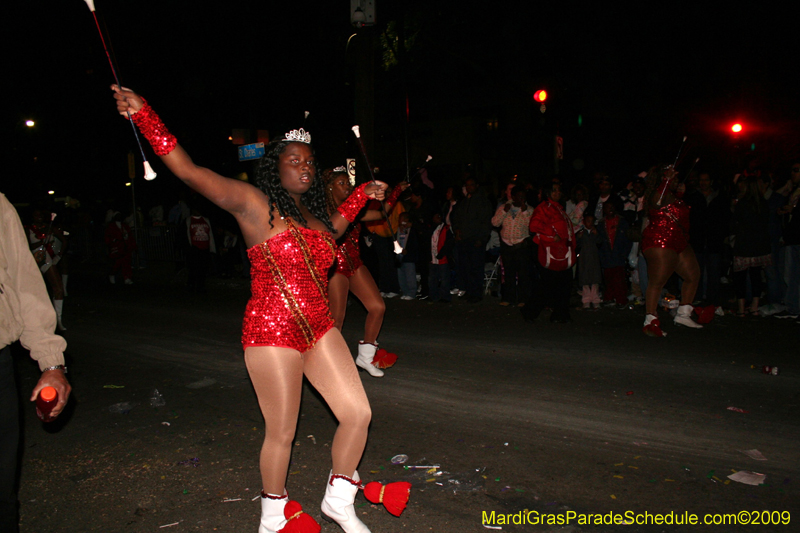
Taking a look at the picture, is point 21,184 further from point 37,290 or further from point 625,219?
point 37,290

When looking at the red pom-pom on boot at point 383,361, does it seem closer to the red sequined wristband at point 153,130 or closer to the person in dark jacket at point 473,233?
the red sequined wristband at point 153,130

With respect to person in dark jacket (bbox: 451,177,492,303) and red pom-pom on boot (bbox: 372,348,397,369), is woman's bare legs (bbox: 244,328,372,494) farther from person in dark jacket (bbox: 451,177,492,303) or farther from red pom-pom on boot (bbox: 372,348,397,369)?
person in dark jacket (bbox: 451,177,492,303)

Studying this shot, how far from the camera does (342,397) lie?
10.2 feet

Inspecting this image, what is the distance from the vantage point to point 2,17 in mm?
22609

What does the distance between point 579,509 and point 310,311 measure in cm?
197

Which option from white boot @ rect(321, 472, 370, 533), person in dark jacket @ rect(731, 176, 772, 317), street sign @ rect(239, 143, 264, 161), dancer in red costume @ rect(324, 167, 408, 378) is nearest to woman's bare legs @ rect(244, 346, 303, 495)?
white boot @ rect(321, 472, 370, 533)

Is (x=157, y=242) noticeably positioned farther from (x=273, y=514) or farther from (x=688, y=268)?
(x=273, y=514)

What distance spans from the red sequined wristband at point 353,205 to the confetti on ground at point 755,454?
3207 mm

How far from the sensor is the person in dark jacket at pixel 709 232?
9.62 meters

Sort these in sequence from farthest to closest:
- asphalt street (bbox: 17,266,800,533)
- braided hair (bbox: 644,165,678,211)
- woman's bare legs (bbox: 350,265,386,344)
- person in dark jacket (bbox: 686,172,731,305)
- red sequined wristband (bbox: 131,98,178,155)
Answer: person in dark jacket (bbox: 686,172,731,305), braided hair (bbox: 644,165,678,211), woman's bare legs (bbox: 350,265,386,344), asphalt street (bbox: 17,266,800,533), red sequined wristband (bbox: 131,98,178,155)

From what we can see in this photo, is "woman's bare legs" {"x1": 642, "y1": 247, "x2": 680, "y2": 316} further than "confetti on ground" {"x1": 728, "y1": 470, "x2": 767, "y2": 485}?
Yes

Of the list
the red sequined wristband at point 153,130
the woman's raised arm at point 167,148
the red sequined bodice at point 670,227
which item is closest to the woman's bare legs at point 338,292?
the woman's raised arm at point 167,148

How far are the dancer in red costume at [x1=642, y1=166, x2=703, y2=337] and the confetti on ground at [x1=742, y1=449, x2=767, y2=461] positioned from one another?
3554 mm

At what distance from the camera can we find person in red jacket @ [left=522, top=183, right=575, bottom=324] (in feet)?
29.7
